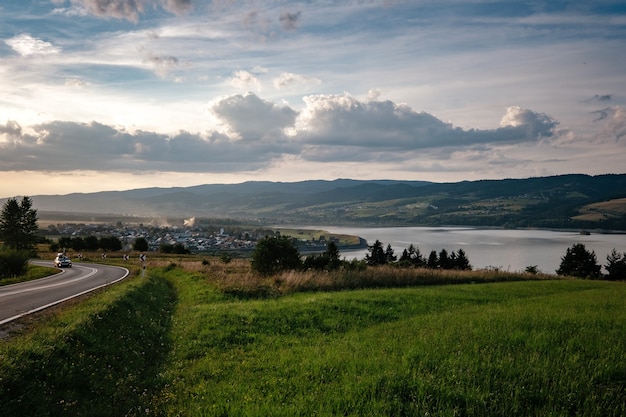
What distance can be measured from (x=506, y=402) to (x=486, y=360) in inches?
82.1

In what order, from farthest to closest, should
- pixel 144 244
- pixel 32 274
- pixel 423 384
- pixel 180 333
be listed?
pixel 144 244 < pixel 32 274 < pixel 180 333 < pixel 423 384

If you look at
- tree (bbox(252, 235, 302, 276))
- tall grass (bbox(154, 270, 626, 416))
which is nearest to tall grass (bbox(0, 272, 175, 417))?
tall grass (bbox(154, 270, 626, 416))

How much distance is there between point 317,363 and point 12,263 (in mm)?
32100

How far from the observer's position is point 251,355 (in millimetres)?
11266

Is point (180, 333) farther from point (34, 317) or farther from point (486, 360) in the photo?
point (486, 360)

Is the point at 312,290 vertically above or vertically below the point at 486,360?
below

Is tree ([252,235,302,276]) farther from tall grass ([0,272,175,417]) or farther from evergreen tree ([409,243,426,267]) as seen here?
evergreen tree ([409,243,426,267])

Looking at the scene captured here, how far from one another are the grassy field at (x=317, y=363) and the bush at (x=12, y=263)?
19.7m

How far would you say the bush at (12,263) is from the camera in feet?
104

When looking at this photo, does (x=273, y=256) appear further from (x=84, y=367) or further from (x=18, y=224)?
(x=18, y=224)

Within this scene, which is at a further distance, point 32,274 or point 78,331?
point 32,274

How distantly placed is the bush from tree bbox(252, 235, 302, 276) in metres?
17.8

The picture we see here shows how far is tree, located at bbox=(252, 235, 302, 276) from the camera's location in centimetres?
3366

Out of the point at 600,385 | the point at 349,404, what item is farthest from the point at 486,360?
the point at 349,404
